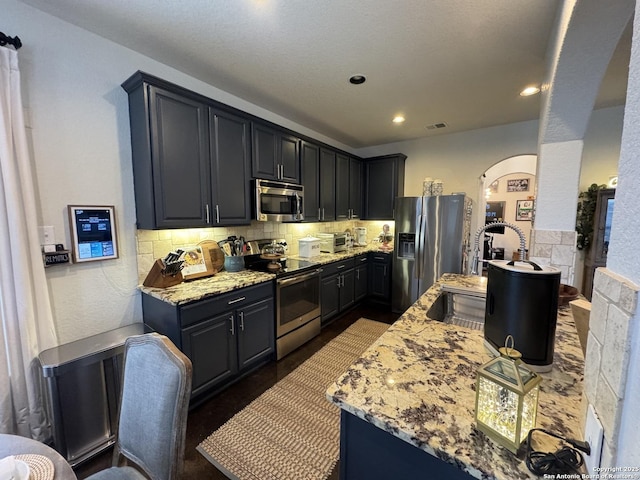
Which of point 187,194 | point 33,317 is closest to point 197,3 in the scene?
point 187,194

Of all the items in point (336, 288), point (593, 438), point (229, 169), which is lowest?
point (336, 288)

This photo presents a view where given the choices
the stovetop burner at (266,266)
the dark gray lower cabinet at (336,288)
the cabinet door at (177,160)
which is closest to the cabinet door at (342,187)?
the dark gray lower cabinet at (336,288)

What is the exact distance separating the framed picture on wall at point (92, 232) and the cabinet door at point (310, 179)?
6.54 feet

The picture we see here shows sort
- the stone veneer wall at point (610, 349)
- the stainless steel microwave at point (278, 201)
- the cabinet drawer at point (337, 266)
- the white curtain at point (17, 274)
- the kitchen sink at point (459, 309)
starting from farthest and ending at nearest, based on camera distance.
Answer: the cabinet drawer at point (337, 266), the stainless steel microwave at point (278, 201), the kitchen sink at point (459, 309), the white curtain at point (17, 274), the stone veneer wall at point (610, 349)

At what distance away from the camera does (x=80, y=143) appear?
1.81 meters

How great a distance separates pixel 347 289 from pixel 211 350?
213cm

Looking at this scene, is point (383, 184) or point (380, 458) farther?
point (383, 184)

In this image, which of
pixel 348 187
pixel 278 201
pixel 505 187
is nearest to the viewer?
pixel 278 201

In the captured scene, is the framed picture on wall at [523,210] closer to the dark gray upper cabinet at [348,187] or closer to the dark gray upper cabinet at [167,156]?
the dark gray upper cabinet at [348,187]

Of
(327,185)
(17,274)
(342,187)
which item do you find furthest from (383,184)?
(17,274)

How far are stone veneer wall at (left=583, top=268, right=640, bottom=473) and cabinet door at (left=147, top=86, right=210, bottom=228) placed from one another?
7.63ft

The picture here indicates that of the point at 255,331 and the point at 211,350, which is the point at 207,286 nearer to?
the point at 211,350

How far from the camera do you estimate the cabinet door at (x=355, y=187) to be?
4.31 metres

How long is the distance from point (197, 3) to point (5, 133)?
129 centimetres
